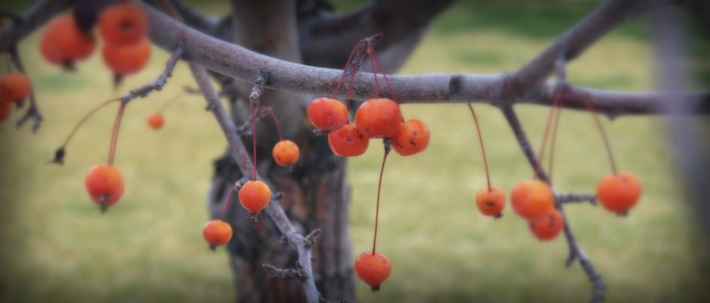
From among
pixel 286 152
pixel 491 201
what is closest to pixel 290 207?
pixel 286 152

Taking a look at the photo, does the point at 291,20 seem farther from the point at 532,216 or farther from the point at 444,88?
the point at 532,216

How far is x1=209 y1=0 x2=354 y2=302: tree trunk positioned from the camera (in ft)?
7.07

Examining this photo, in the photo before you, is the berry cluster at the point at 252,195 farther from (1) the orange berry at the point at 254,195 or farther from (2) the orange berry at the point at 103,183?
(2) the orange berry at the point at 103,183

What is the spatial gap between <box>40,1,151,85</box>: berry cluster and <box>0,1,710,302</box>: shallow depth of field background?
4.90 feet

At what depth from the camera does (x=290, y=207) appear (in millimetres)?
2285

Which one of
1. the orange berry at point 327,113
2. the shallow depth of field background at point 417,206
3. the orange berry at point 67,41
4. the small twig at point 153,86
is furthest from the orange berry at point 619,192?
the shallow depth of field background at point 417,206

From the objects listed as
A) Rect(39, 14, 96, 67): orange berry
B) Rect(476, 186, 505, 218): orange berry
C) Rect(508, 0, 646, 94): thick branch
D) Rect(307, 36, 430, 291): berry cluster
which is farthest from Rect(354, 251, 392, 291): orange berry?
Rect(39, 14, 96, 67): orange berry

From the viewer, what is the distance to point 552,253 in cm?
437

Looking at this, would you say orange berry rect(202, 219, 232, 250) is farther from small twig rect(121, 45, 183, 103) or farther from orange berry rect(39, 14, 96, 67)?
orange berry rect(39, 14, 96, 67)

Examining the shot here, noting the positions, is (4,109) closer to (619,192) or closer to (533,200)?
(533,200)

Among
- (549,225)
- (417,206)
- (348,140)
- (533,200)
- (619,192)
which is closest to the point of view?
(348,140)

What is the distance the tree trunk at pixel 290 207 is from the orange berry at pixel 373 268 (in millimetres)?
904

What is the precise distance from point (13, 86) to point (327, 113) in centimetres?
52

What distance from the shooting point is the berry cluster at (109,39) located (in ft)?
3.01
